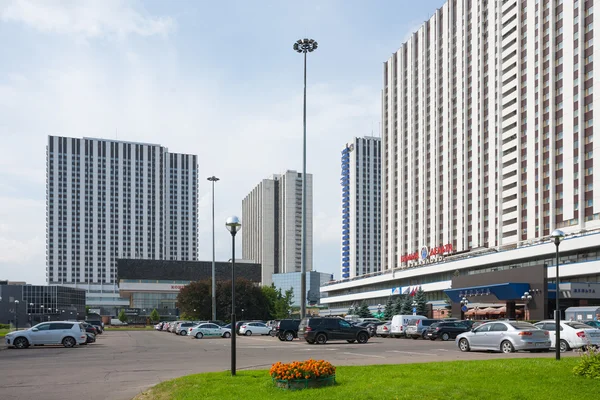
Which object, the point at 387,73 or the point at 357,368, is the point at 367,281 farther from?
the point at 357,368

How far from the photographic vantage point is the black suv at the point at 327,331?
3900 centimetres

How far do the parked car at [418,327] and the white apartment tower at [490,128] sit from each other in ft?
109

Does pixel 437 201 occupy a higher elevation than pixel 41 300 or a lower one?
higher

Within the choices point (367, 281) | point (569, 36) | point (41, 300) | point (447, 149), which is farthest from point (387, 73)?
point (41, 300)

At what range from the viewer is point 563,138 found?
77.1 meters

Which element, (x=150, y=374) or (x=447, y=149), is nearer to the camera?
(x=150, y=374)

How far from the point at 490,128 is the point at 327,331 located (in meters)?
63.8

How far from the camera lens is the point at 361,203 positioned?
7717 inches

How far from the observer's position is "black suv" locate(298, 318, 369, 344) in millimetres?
39000

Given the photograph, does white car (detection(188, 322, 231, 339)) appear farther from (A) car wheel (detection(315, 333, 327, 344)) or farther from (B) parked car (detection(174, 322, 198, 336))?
(A) car wheel (detection(315, 333, 327, 344))

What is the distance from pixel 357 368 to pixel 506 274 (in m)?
61.3

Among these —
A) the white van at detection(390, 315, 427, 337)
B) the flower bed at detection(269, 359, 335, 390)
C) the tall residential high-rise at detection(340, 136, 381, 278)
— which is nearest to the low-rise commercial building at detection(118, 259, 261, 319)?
the tall residential high-rise at detection(340, 136, 381, 278)

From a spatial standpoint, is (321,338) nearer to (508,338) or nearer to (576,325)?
(508,338)

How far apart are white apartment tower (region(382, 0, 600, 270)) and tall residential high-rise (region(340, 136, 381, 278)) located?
5949 centimetres
